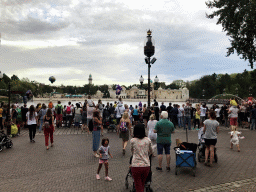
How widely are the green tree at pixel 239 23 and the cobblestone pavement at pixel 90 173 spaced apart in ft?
45.5

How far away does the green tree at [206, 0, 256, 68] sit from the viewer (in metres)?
19.4

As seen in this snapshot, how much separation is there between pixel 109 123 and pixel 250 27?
14.9m

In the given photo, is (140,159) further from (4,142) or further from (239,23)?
(239,23)

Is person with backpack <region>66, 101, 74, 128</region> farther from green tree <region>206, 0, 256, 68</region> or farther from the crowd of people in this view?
green tree <region>206, 0, 256, 68</region>

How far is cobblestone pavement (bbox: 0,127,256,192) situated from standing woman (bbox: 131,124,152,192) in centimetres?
151

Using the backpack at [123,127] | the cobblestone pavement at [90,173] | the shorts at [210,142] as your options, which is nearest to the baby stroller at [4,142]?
the cobblestone pavement at [90,173]

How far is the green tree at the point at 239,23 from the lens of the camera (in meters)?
19.4

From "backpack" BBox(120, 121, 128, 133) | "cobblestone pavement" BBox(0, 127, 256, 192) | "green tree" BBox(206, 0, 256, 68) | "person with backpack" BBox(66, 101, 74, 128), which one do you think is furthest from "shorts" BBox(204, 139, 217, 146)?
"green tree" BBox(206, 0, 256, 68)

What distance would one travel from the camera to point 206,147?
779 cm

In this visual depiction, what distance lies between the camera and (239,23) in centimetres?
2047

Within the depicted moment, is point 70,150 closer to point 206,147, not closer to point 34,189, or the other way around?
point 34,189

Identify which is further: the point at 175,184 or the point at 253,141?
the point at 253,141

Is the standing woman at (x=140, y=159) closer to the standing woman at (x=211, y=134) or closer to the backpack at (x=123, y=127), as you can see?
the standing woman at (x=211, y=134)

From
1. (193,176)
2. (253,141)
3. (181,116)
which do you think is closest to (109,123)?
(181,116)
